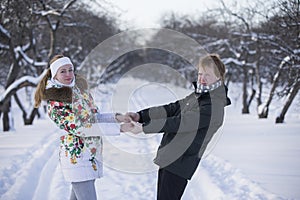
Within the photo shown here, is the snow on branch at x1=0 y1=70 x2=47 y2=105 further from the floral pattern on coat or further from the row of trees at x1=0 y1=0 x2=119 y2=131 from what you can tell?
the floral pattern on coat

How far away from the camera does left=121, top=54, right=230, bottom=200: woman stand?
9.94 feet

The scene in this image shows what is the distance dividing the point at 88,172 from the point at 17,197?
2.18m

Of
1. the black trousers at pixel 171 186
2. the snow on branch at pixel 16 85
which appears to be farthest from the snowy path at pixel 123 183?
the snow on branch at pixel 16 85

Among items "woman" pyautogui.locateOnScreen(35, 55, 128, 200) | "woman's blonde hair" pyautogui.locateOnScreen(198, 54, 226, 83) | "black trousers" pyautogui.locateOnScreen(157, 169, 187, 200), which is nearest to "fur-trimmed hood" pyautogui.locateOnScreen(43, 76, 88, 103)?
"woman" pyautogui.locateOnScreen(35, 55, 128, 200)

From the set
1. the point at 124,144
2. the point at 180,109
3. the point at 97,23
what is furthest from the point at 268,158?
the point at 97,23

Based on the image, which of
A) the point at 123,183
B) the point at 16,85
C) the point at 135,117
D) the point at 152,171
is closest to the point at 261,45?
the point at 16,85

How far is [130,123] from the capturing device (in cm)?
357

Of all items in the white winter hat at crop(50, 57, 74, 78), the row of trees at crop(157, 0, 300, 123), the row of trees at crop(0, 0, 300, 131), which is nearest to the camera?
the white winter hat at crop(50, 57, 74, 78)

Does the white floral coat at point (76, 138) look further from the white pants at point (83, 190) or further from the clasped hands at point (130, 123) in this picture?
the clasped hands at point (130, 123)

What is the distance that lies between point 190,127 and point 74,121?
973 mm

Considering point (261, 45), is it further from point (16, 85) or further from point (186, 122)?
point (186, 122)

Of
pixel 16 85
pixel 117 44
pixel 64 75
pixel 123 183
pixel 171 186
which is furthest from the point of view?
pixel 117 44

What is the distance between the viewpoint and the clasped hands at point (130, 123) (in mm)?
3541

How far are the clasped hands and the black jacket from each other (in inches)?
15.1
